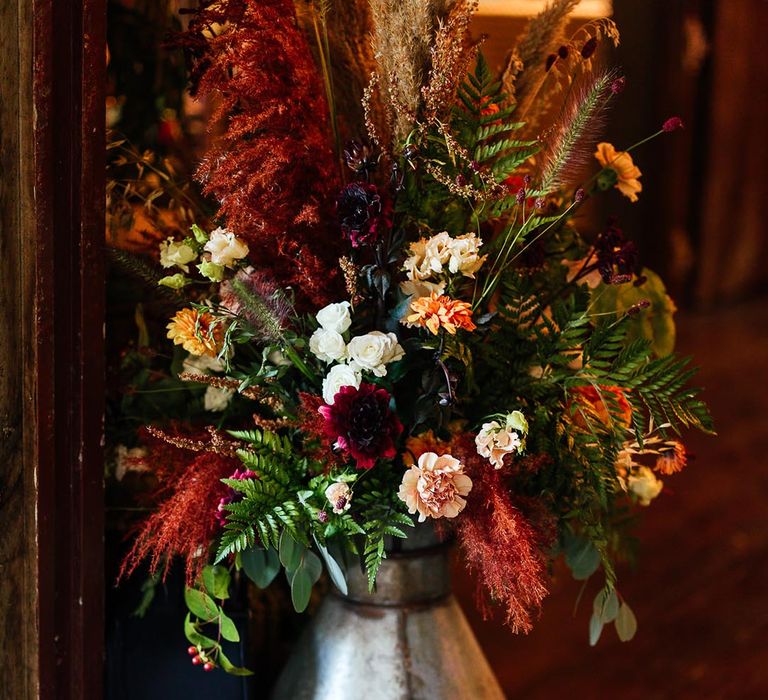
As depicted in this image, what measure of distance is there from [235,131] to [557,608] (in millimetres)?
1908

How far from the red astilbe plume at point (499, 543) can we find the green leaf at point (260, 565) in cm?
21

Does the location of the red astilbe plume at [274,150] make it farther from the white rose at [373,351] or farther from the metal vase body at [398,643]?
the metal vase body at [398,643]

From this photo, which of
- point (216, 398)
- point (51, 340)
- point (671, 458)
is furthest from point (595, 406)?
point (51, 340)

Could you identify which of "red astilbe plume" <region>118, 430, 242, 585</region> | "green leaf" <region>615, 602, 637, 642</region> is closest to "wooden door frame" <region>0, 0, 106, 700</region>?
"red astilbe plume" <region>118, 430, 242, 585</region>

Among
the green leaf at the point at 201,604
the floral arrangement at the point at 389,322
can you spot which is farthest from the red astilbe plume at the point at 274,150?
the green leaf at the point at 201,604

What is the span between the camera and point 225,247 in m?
0.94

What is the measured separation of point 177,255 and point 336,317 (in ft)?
0.66

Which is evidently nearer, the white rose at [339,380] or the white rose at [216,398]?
the white rose at [339,380]

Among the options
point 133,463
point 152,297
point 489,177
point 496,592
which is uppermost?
point 489,177

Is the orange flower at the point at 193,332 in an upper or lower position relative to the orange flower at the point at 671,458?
upper

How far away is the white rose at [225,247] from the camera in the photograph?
0.94 meters

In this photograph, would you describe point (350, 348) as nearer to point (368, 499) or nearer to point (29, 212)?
point (368, 499)

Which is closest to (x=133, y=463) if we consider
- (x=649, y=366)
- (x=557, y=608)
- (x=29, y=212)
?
(x=29, y=212)

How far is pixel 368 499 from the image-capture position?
94 cm
